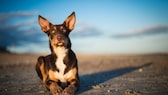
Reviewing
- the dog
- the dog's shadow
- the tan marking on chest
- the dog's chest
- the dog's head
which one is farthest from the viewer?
the dog's shadow

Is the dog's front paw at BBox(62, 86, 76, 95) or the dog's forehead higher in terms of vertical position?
the dog's forehead

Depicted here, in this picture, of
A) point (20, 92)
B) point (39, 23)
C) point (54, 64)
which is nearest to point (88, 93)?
point (54, 64)

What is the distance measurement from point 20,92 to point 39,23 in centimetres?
232

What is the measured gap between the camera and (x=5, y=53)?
1310 inches

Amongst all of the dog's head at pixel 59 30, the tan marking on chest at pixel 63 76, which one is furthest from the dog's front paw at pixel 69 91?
→ the dog's head at pixel 59 30

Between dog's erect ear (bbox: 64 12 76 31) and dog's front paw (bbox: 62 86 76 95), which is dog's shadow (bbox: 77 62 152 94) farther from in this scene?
dog's erect ear (bbox: 64 12 76 31)

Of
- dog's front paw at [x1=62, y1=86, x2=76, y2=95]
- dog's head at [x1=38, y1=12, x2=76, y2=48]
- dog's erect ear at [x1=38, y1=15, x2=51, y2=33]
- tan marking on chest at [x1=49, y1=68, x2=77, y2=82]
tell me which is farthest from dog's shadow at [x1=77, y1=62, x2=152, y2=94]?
dog's erect ear at [x1=38, y1=15, x2=51, y2=33]

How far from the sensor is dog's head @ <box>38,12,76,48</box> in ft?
28.7

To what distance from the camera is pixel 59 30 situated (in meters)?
9.16

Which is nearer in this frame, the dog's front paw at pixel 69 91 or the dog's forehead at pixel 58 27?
the dog's front paw at pixel 69 91

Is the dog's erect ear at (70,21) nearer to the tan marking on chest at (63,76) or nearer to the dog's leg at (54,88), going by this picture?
the tan marking on chest at (63,76)

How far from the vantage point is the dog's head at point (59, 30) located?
8.75 metres

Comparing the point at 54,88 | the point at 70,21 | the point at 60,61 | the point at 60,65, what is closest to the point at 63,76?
the point at 60,65

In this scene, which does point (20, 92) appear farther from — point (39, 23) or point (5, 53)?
point (5, 53)
